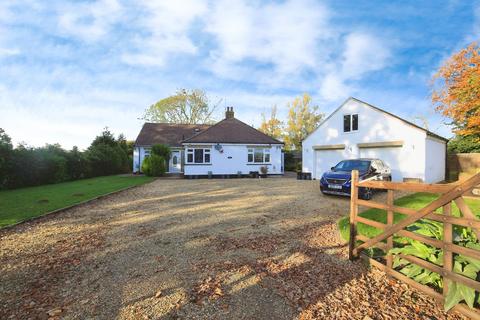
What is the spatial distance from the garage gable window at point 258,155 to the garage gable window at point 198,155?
3.86 meters

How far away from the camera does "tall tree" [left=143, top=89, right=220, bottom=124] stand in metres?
35.4

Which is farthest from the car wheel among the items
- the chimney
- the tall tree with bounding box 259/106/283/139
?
the tall tree with bounding box 259/106/283/139

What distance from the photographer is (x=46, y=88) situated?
11.4 m

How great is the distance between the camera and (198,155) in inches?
795

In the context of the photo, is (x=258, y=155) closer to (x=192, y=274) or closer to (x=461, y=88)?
(x=461, y=88)

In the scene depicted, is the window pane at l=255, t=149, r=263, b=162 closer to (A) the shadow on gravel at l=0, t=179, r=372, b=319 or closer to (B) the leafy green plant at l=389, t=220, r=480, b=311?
(A) the shadow on gravel at l=0, t=179, r=372, b=319

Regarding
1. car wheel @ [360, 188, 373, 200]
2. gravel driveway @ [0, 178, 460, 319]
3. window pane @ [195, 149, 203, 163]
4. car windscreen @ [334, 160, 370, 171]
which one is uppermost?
window pane @ [195, 149, 203, 163]

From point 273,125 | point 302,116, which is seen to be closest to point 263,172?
point 302,116

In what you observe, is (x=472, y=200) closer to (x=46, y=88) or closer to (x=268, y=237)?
(x=268, y=237)

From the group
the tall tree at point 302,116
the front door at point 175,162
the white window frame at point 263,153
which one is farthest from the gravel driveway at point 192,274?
the tall tree at point 302,116

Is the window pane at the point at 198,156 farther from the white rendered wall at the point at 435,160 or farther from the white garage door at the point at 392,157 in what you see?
the white rendered wall at the point at 435,160

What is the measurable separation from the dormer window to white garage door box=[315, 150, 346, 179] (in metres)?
1.70

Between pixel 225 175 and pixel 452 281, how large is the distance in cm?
1843

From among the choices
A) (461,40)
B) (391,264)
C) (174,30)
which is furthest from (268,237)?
(461,40)
